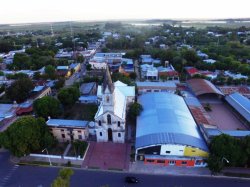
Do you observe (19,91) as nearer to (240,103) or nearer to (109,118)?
(109,118)

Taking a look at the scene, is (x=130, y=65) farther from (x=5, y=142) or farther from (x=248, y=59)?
(x=5, y=142)

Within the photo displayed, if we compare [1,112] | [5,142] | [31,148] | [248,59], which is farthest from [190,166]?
[248,59]

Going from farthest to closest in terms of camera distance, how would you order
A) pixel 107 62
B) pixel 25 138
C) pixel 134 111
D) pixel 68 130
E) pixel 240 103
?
1. pixel 107 62
2. pixel 240 103
3. pixel 134 111
4. pixel 68 130
5. pixel 25 138

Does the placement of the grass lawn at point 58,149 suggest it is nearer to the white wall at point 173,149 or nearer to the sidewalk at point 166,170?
the sidewalk at point 166,170

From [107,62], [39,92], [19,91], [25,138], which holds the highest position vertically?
[107,62]

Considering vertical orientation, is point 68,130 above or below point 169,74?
below

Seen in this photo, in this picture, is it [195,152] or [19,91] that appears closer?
[195,152]

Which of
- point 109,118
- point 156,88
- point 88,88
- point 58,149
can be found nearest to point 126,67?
point 156,88
